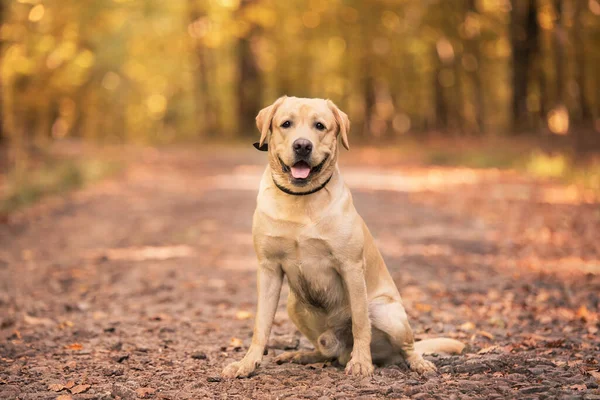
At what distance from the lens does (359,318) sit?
4238mm

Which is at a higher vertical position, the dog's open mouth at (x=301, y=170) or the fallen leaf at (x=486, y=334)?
the dog's open mouth at (x=301, y=170)

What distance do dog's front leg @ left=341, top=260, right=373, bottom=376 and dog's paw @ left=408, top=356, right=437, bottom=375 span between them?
11.0 inches

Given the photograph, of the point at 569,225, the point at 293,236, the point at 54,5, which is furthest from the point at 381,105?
the point at 293,236

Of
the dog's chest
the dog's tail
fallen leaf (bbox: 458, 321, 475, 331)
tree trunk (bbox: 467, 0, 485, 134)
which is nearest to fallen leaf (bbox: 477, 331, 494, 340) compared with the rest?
fallen leaf (bbox: 458, 321, 475, 331)

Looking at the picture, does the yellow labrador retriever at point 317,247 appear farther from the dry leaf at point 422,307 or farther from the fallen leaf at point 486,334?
the dry leaf at point 422,307

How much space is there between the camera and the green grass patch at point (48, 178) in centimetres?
1272

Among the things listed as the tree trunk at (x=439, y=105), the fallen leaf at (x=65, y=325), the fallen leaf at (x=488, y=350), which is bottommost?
the fallen leaf at (x=488, y=350)

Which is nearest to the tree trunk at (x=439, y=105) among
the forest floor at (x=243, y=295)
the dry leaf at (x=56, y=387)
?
the forest floor at (x=243, y=295)

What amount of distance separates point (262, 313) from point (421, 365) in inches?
41.6

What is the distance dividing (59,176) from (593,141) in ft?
43.5

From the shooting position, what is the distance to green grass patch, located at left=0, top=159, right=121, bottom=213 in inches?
501

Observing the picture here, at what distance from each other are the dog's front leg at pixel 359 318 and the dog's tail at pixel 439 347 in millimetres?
530

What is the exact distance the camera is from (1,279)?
756 centimetres

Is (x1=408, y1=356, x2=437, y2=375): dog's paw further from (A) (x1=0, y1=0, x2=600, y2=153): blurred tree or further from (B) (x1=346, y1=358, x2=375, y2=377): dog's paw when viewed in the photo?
(A) (x1=0, y1=0, x2=600, y2=153): blurred tree
